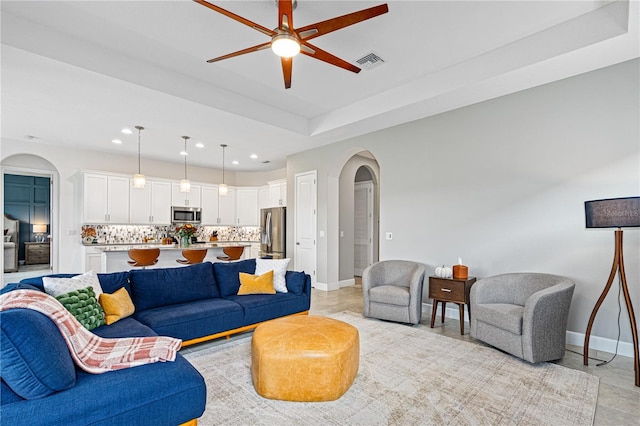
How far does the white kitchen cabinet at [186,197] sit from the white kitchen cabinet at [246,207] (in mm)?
1074

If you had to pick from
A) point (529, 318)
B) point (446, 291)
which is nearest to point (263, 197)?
point (446, 291)

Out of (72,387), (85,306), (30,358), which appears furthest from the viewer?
(85,306)

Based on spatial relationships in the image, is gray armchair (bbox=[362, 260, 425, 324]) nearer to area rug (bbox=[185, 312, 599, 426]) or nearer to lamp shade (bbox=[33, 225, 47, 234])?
area rug (bbox=[185, 312, 599, 426])

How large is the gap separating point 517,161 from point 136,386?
14.0 feet

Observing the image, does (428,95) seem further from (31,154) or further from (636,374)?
(31,154)

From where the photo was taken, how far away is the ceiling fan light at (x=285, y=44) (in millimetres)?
2391

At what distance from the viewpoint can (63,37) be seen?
10.2 ft

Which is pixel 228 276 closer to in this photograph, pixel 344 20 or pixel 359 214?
pixel 344 20

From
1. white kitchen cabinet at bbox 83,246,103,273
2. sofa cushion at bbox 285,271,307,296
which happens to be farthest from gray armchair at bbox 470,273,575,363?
white kitchen cabinet at bbox 83,246,103,273

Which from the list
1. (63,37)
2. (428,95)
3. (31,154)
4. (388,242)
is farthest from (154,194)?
(428,95)

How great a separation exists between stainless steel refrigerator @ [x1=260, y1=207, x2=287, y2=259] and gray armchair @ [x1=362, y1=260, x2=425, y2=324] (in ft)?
10.0

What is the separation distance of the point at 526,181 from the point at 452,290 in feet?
5.06

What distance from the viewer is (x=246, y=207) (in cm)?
895

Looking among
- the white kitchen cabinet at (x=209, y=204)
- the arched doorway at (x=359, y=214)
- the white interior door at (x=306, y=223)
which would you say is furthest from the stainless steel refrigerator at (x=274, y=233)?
the white kitchen cabinet at (x=209, y=204)
